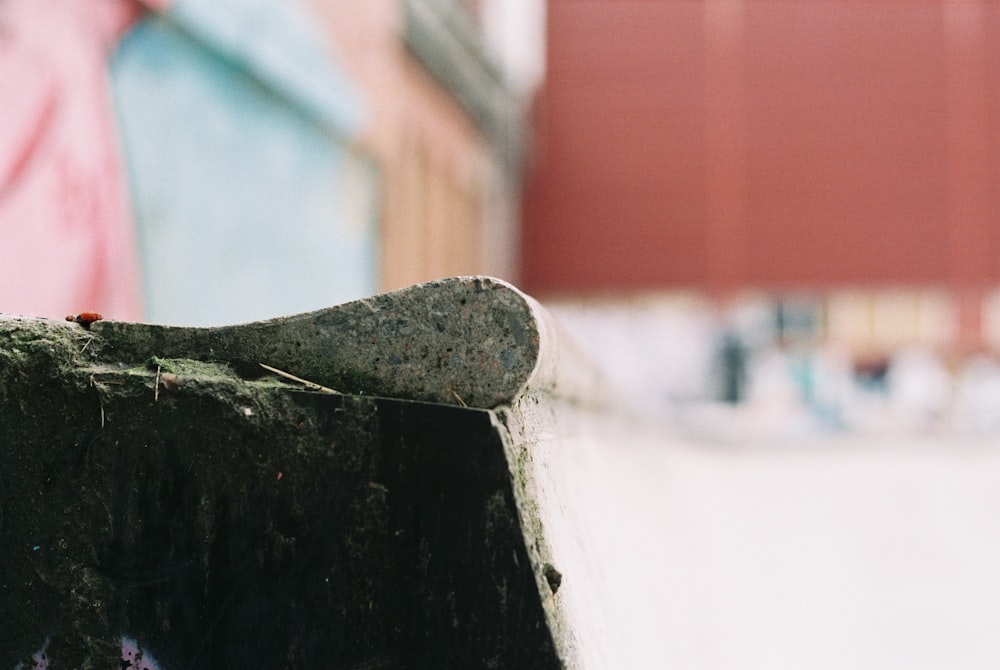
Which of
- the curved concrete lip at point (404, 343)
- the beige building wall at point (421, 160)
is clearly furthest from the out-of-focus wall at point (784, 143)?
the curved concrete lip at point (404, 343)

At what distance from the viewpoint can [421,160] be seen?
1025cm

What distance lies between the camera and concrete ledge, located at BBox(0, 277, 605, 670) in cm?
110

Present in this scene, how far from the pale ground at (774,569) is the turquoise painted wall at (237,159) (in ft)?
7.32

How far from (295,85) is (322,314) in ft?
14.2

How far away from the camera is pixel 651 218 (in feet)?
52.9

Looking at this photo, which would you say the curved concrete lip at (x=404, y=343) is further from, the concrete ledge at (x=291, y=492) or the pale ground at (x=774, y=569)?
the pale ground at (x=774, y=569)

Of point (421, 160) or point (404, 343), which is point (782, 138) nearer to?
point (421, 160)

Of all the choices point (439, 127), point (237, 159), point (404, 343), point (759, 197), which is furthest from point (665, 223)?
point (404, 343)

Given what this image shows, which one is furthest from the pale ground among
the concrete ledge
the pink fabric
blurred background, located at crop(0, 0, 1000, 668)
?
the pink fabric

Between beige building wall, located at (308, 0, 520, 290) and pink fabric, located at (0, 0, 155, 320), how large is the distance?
2.53 metres

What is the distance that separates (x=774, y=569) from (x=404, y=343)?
280 centimetres

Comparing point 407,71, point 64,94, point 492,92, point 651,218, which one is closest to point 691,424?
point 651,218

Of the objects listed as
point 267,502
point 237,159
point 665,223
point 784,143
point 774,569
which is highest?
point 784,143

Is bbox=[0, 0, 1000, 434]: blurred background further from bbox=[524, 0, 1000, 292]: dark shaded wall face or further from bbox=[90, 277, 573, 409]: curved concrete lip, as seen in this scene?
bbox=[90, 277, 573, 409]: curved concrete lip
